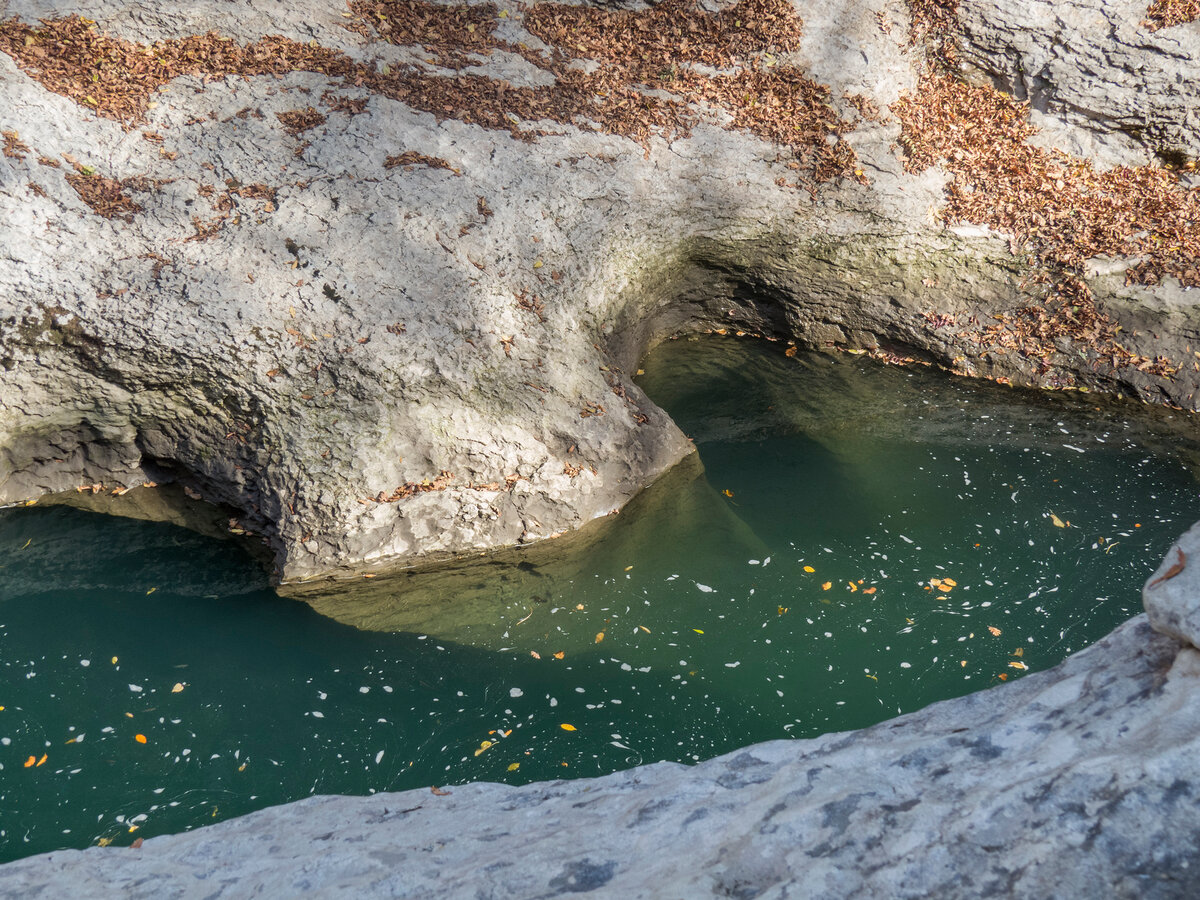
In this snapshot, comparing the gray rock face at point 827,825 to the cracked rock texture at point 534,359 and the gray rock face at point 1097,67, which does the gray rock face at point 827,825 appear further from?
the gray rock face at point 1097,67

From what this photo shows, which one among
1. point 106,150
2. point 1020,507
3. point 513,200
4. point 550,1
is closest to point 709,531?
point 1020,507

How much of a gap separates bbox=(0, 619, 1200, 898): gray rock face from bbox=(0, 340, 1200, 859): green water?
78.3 inches

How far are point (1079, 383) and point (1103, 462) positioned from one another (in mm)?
1596

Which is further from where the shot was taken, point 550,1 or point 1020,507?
point 550,1

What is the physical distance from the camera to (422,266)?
6.90m

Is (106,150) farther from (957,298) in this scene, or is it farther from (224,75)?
(957,298)

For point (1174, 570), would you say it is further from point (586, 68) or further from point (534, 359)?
point (586, 68)

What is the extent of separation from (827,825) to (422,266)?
583 cm

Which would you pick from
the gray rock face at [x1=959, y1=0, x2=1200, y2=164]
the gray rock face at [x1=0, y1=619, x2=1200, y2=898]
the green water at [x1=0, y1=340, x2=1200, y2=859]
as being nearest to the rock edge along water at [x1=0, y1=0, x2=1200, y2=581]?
the gray rock face at [x1=959, y1=0, x2=1200, y2=164]

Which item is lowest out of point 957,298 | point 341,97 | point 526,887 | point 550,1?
point 526,887

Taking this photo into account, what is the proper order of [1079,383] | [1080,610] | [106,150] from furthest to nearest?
[1079,383] → [106,150] → [1080,610]

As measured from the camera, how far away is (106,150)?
682 centimetres

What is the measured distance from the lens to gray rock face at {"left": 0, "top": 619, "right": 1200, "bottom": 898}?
5.51 feet

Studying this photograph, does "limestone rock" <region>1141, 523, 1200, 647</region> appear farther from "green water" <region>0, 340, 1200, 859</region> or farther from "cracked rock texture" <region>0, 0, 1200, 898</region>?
"green water" <region>0, 340, 1200, 859</region>
